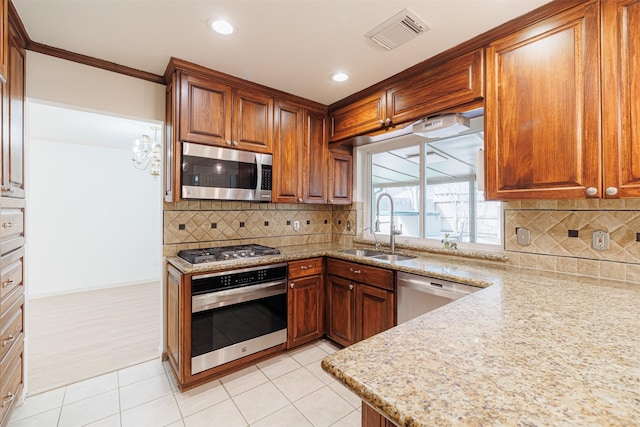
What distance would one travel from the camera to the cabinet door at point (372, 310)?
2262 mm

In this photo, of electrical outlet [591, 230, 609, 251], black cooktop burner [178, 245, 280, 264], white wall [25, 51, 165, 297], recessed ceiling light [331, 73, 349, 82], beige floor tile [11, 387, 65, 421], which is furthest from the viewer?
white wall [25, 51, 165, 297]

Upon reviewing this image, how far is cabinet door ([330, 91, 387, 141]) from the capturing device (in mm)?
2600

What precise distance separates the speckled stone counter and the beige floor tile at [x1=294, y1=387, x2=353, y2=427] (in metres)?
1.20

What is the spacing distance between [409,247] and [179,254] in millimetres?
2072

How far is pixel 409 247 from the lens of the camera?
2.81 metres

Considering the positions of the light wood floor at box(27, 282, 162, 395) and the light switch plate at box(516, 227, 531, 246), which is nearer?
the light switch plate at box(516, 227, 531, 246)

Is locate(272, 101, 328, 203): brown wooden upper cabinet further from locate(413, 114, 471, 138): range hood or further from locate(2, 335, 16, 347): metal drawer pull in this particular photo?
locate(2, 335, 16, 347): metal drawer pull

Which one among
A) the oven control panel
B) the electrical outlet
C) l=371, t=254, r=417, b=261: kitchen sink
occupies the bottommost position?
the oven control panel

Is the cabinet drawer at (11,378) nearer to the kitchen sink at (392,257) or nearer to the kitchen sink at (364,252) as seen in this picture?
the kitchen sink at (364,252)

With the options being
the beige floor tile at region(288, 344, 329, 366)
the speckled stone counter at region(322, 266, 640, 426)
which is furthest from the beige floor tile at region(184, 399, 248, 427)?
the speckled stone counter at region(322, 266, 640, 426)

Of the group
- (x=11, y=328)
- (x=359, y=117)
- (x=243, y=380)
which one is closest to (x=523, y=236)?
(x=359, y=117)

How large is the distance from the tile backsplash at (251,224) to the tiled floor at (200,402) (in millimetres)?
1025

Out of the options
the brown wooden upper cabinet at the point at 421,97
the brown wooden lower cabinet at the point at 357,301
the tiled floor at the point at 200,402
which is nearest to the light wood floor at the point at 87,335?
the tiled floor at the point at 200,402

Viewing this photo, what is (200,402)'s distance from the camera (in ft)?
6.52
